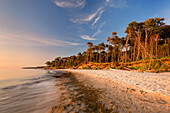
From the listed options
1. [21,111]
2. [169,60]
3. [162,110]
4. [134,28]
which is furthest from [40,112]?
[134,28]

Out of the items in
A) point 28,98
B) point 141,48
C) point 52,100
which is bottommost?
point 28,98

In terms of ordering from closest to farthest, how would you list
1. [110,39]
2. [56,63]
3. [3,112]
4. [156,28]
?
1. [3,112]
2. [156,28]
3. [110,39]
4. [56,63]

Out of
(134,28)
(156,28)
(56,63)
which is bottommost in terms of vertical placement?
(56,63)

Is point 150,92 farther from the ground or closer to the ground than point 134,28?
closer to the ground

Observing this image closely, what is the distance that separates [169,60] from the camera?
50.6 ft

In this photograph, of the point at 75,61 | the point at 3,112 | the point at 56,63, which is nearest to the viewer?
the point at 3,112

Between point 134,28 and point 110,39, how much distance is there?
16.5 meters

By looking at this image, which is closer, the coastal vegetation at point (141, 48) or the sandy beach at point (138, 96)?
the sandy beach at point (138, 96)

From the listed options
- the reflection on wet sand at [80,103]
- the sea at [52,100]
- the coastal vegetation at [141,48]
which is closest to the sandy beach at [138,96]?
the reflection on wet sand at [80,103]

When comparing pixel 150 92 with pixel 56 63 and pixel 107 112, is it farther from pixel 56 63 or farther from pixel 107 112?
pixel 56 63

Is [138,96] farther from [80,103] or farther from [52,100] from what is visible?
[52,100]

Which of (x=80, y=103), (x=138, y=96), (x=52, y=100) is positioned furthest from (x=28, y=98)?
(x=138, y=96)

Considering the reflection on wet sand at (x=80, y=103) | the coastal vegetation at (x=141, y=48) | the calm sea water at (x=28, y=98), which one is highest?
the coastal vegetation at (x=141, y=48)

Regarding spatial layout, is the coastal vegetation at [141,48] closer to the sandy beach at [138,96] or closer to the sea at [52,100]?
the sandy beach at [138,96]
